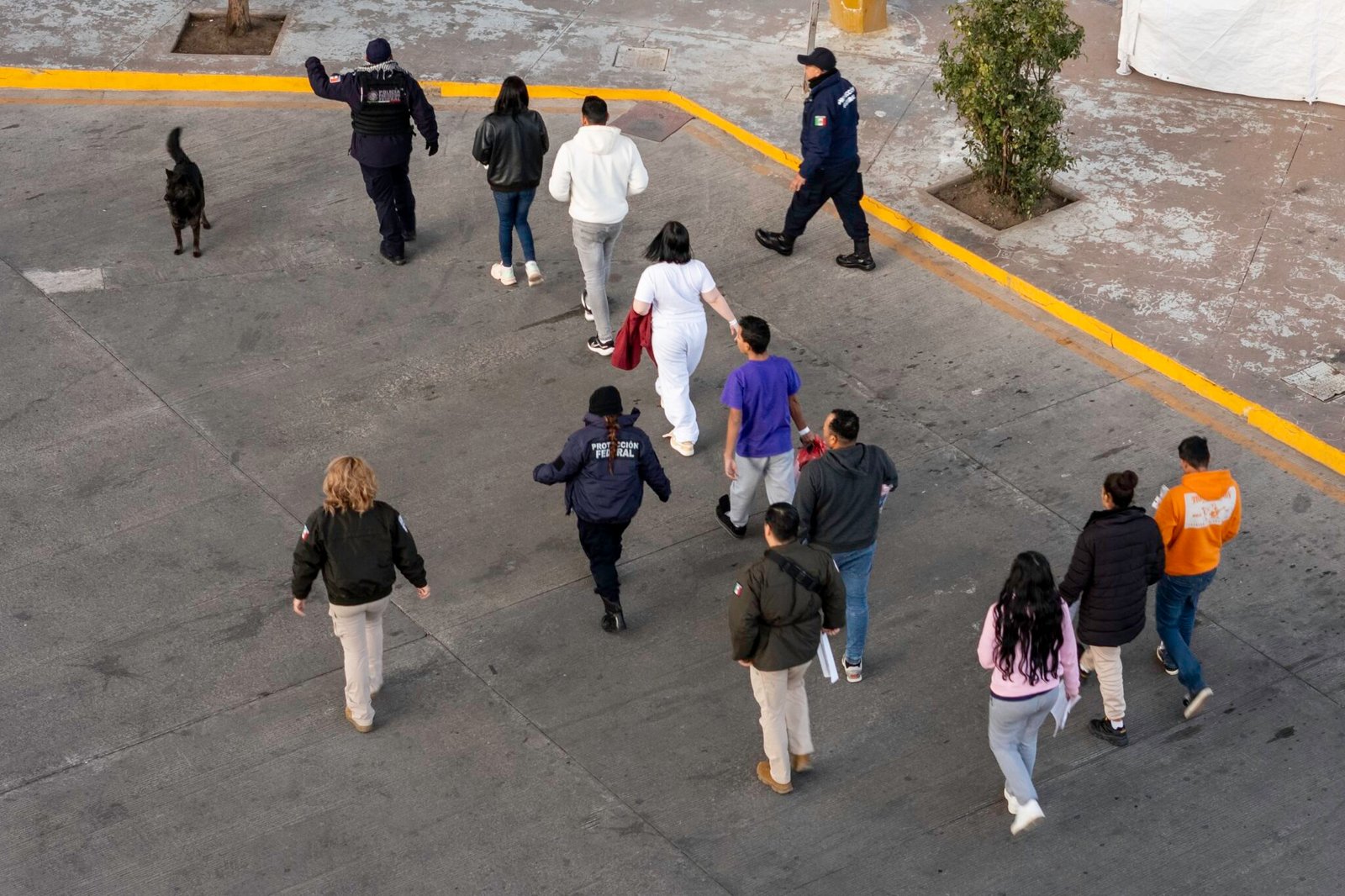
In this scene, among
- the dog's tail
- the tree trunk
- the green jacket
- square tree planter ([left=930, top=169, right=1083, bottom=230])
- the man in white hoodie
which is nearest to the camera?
the green jacket

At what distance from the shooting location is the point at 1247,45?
13.6 metres

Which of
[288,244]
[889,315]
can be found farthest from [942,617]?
[288,244]

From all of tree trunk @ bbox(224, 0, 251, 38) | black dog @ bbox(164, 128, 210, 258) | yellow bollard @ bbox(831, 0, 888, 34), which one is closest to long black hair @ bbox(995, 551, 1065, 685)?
black dog @ bbox(164, 128, 210, 258)

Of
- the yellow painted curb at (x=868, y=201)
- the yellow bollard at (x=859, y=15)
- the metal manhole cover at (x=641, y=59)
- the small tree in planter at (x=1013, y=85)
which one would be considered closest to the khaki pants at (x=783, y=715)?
the yellow painted curb at (x=868, y=201)

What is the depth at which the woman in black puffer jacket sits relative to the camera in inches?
283

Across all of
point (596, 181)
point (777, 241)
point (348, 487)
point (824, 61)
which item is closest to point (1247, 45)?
point (824, 61)

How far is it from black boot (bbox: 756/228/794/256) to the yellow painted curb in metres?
1.01

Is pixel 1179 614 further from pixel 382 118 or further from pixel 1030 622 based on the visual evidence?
pixel 382 118

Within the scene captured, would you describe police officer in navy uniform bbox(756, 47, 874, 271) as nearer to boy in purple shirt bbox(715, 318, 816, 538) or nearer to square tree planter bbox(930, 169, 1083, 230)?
square tree planter bbox(930, 169, 1083, 230)

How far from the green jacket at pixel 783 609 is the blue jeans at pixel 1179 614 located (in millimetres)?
1896

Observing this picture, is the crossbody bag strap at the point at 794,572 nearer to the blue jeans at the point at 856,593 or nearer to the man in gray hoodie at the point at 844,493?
the man in gray hoodie at the point at 844,493

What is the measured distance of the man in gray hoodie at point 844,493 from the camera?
293 inches

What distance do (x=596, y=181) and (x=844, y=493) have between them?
12.3 ft

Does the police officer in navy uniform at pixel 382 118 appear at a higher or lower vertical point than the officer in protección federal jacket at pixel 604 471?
higher
